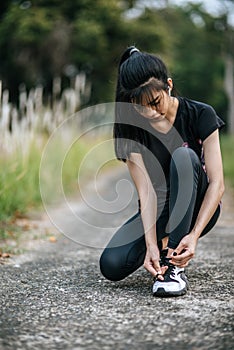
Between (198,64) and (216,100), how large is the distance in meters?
1.96

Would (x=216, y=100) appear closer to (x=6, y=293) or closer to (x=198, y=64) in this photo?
(x=198, y=64)

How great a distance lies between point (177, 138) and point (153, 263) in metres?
0.49

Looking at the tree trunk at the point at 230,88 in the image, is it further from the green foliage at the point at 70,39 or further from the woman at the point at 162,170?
the woman at the point at 162,170

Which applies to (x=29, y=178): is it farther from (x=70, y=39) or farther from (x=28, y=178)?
(x=70, y=39)

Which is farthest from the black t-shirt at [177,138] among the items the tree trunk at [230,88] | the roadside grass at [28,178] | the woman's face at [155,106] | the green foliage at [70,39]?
the tree trunk at [230,88]

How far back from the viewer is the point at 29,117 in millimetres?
4879

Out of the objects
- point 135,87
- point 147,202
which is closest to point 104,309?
point 147,202

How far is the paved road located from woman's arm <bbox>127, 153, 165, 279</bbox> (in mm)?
159

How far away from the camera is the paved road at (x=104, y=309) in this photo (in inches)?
62.7

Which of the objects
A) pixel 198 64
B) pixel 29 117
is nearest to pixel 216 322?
pixel 29 117

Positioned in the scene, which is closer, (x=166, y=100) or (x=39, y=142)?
(x=166, y=100)

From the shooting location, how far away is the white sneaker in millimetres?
2016

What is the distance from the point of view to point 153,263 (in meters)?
2.09

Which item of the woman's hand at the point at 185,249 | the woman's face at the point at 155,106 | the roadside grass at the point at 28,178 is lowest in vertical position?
the roadside grass at the point at 28,178
